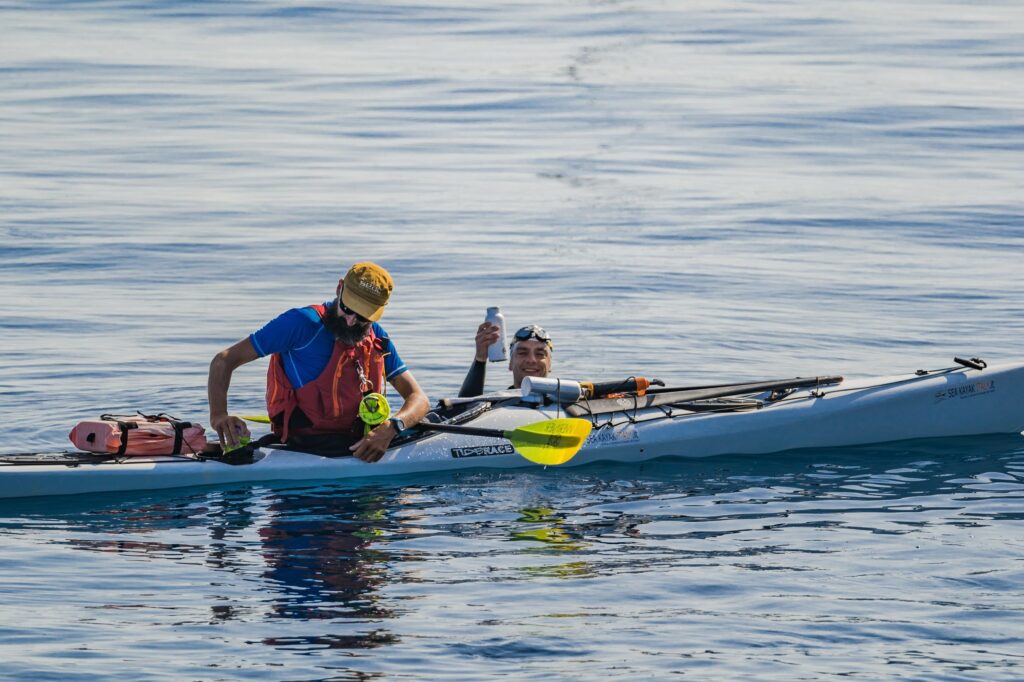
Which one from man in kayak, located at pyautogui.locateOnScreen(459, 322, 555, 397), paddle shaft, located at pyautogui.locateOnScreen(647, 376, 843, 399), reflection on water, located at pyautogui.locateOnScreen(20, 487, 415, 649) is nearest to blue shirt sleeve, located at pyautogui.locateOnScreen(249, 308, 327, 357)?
reflection on water, located at pyautogui.locateOnScreen(20, 487, 415, 649)

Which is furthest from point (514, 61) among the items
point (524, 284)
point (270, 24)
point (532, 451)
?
point (532, 451)

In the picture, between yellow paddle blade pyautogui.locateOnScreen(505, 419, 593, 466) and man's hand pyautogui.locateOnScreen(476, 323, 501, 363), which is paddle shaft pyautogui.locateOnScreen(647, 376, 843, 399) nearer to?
yellow paddle blade pyautogui.locateOnScreen(505, 419, 593, 466)

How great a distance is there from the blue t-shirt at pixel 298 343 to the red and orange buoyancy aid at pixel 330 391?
0.13ft

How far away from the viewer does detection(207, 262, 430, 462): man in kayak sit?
29.2 ft

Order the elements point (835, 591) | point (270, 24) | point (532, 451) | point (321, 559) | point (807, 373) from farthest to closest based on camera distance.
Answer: point (270, 24)
point (807, 373)
point (532, 451)
point (321, 559)
point (835, 591)

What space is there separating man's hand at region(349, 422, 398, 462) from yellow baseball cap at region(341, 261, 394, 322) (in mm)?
762

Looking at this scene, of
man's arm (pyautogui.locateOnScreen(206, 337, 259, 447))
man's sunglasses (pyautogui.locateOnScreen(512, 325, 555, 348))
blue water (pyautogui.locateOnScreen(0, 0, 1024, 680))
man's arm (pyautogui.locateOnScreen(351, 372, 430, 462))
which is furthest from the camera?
man's sunglasses (pyautogui.locateOnScreen(512, 325, 555, 348))

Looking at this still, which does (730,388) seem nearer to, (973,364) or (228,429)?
(973,364)

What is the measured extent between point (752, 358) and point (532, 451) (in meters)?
4.51

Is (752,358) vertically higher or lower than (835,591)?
higher

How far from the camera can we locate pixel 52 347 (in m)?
13.7

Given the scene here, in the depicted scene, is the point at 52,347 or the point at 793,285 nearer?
the point at 52,347

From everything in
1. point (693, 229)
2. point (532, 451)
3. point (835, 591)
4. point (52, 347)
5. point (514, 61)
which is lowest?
point (835, 591)

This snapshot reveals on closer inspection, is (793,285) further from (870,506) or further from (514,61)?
(514,61)
